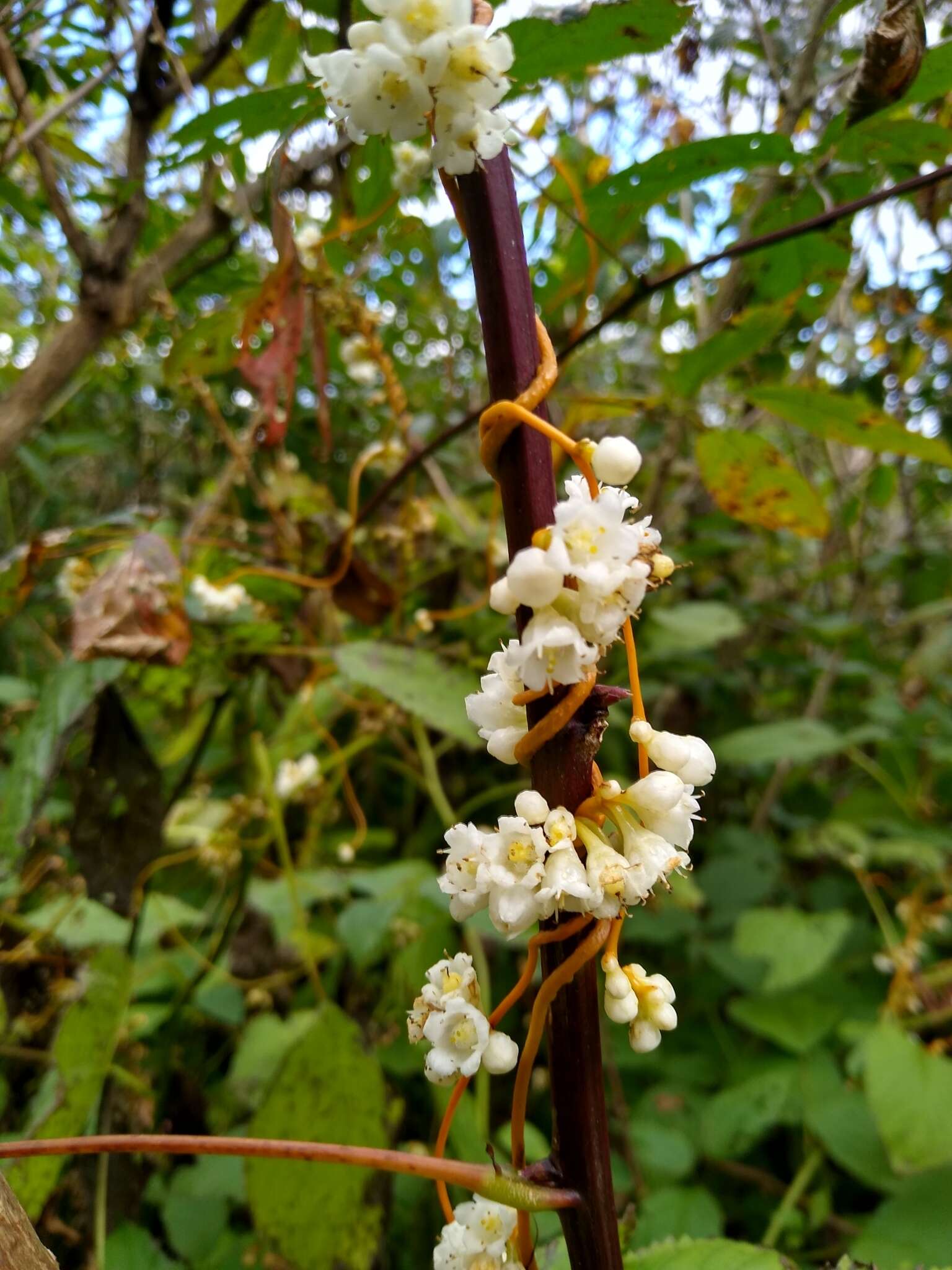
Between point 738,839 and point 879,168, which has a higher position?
point 879,168

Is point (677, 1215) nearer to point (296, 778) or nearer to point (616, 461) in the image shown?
point (296, 778)

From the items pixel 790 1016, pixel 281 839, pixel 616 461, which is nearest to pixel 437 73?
pixel 616 461

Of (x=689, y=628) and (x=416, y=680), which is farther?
(x=689, y=628)

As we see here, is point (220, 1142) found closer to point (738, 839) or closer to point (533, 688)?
point (533, 688)

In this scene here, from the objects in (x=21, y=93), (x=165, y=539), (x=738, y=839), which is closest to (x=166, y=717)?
(x=165, y=539)

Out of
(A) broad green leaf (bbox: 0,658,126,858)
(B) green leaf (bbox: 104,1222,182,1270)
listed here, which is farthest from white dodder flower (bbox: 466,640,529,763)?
(B) green leaf (bbox: 104,1222,182,1270)

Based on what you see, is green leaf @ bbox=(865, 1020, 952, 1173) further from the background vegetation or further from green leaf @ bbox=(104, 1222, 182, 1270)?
green leaf @ bbox=(104, 1222, 182, 1270)
